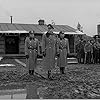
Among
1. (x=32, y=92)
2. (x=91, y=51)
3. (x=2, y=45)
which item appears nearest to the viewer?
(x=32, y=92)

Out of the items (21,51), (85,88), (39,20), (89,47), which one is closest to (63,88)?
(85,88)

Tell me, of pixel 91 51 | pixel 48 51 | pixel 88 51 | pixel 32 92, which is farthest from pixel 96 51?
pixel 32 92

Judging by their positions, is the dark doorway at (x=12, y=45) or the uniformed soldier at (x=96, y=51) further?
the dark doorway at (x=12, y=45)

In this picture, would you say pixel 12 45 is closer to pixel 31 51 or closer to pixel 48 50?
pixel 31 51

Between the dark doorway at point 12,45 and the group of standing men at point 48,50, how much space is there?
15.1 metres

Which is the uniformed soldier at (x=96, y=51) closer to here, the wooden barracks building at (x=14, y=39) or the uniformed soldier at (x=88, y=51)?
the uniformed soldier at (x=88, y=51)

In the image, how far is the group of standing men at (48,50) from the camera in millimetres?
8750

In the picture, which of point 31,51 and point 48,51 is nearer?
point 48,51

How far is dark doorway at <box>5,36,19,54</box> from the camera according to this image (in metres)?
24.6

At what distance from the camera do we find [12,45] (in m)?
24.8

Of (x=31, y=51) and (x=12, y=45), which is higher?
(x=12, y=45)

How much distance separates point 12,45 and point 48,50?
650 inches

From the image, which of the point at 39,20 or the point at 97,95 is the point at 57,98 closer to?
the point at 97,95

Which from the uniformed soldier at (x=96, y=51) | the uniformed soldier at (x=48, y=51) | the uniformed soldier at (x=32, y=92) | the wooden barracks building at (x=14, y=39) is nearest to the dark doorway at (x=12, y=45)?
the wooden barracks building at (x=14, y=39)
